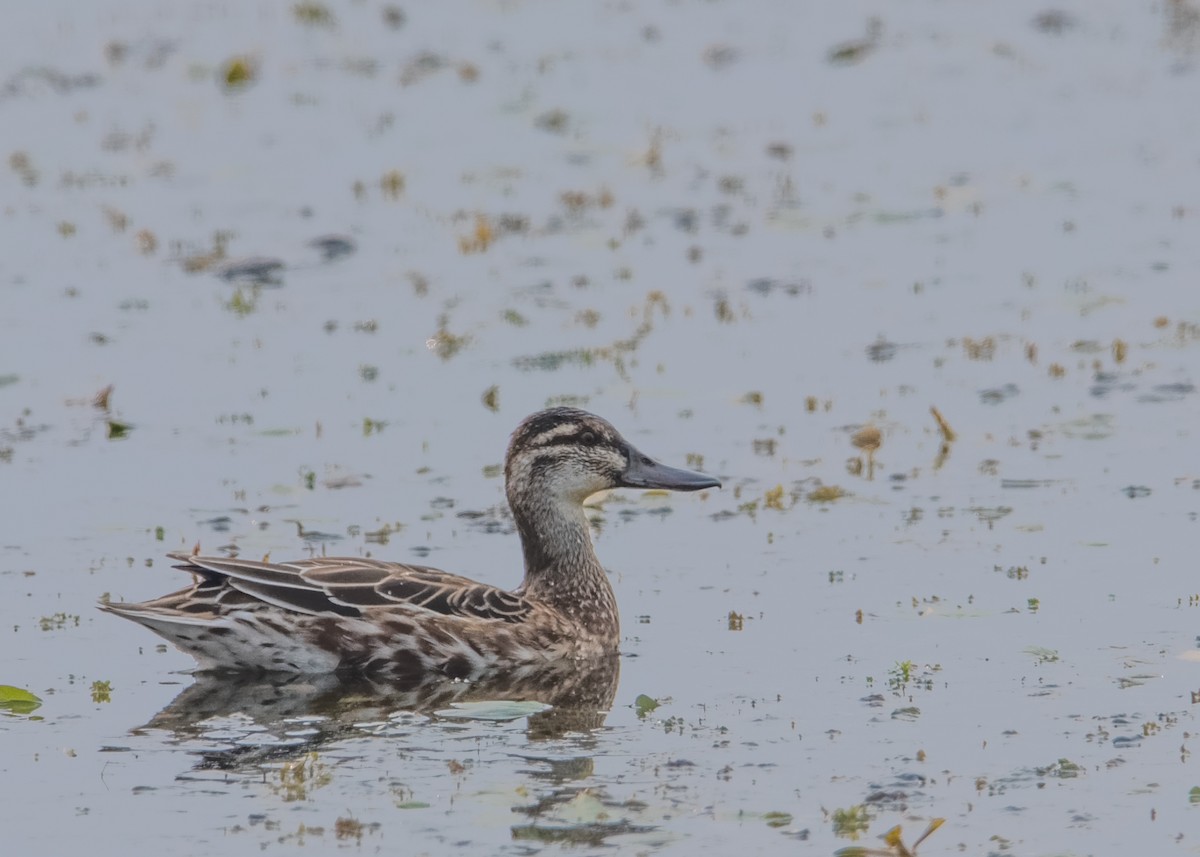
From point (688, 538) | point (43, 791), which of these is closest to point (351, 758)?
point (43, 791)

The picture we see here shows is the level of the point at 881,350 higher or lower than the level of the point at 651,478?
higher

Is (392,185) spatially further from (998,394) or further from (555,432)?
(555,432)

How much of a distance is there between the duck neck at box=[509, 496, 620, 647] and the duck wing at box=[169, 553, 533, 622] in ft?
1.13

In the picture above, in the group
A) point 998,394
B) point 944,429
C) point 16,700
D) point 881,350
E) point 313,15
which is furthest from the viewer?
point 313,15

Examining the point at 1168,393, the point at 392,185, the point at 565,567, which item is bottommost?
the point at 565,567

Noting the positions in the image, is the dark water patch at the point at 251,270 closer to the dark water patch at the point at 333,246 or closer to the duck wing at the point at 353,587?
the dark water patch at the point at 333,246

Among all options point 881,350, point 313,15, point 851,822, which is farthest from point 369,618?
point 313,15

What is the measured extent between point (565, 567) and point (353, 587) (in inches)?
57.8

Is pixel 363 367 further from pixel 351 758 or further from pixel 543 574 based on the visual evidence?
pixel 351 758

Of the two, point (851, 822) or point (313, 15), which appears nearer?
point (851, 822)

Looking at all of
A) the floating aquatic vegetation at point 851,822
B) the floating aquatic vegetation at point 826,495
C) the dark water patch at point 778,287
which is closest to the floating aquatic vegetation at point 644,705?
the floating aquatic vegetation at point 851,822

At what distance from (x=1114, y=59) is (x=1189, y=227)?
334 inches

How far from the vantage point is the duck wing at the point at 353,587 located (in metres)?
12.9

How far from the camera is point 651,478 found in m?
14.5
